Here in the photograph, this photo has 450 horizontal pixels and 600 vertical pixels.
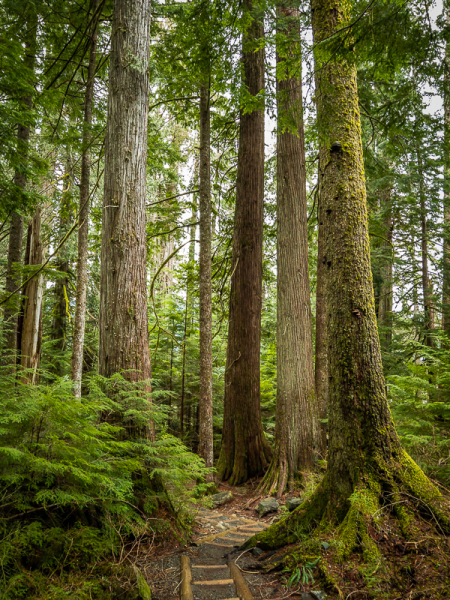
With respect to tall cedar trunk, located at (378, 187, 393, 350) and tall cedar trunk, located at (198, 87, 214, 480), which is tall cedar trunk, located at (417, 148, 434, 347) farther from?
tall cedar trunk, located at (198, 87, 214, 480)

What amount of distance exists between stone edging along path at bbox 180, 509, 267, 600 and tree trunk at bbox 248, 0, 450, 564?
18.7 inches

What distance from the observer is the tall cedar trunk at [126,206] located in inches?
181

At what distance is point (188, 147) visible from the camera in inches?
763

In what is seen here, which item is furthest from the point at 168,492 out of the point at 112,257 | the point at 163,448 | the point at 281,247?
the point at 281,247

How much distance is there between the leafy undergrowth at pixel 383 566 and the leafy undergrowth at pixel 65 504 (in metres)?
1.41

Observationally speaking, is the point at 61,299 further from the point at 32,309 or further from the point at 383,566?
the point at 383,566

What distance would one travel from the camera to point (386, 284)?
41.9 ft

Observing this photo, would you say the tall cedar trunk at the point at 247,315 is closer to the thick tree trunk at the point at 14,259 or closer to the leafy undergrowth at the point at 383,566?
the thick tree trunk at the point at 14,259

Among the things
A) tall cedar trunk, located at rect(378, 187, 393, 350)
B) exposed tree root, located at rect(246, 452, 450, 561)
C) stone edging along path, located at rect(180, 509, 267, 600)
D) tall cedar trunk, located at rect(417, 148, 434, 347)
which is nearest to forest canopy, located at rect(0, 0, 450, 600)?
exposed tree root, located at rect(246, 452, 450, 561)

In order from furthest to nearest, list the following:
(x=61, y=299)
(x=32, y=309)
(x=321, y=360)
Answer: (x=61, y=299) < (x=321, y=360) < (x=32, y=309)

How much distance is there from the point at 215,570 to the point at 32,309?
6755mm

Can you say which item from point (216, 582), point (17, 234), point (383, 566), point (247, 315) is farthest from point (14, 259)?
point (383, 566)

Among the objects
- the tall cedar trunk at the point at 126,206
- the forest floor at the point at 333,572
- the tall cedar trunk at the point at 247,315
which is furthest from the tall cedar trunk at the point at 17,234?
the forest floor at the point at 333,572

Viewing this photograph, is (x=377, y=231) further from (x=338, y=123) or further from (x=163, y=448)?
(x=163, y=448)
